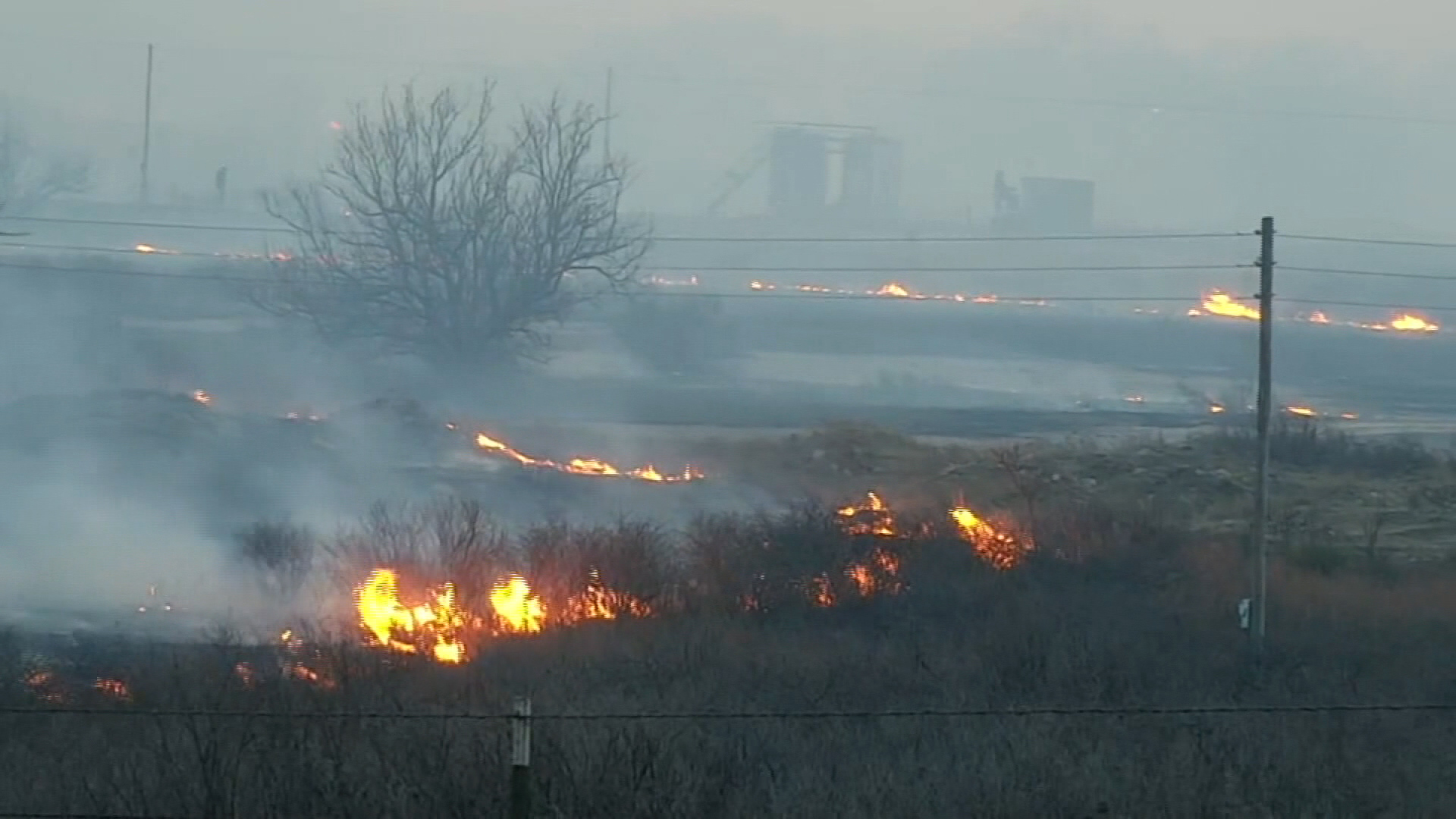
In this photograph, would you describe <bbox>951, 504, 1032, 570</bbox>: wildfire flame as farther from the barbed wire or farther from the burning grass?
the barbed wire

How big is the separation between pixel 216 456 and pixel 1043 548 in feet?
55.7

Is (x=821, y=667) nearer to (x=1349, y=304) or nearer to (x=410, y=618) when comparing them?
(x=410, y=618)

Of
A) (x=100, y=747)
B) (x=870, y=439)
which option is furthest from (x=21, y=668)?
(x=870, y=439)

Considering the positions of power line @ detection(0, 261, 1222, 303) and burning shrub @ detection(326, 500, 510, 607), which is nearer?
burning shrub @ detection(326, 500, 510, 607)

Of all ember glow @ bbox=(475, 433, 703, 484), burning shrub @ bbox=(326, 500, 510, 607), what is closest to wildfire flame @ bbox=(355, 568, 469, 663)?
burning shrub @ bbox=(326, 500, 510, 607)

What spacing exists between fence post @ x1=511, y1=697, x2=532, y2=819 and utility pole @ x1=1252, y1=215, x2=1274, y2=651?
13.6 metres

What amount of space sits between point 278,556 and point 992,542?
9.78 meters

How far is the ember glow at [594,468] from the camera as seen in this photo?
36.1 m

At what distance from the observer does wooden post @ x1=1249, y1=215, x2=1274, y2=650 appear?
20203 millimetres

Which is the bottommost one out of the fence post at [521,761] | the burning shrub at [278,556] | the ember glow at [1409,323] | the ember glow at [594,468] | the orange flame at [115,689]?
the orange flame at [115,689]

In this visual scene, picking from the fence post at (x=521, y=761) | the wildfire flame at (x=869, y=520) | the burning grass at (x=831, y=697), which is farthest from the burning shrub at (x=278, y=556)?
the fence post at (x=521, y=761)

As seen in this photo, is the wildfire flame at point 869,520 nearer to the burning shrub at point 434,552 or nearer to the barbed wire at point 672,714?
the burning shrub at point 434,552

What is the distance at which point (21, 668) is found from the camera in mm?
17672

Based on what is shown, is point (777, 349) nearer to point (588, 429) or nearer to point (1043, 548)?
point (588, 429)
